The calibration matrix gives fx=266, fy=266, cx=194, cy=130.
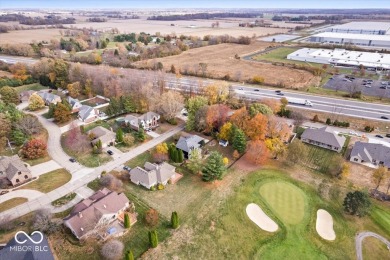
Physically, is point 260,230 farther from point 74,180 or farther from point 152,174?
point 74,180

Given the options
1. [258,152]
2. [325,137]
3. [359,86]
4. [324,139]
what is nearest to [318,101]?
[359,86]

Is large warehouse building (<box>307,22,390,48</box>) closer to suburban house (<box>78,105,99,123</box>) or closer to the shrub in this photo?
suburban house (<box>78,105,99,123</box>)

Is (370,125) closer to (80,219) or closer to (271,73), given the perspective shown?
(271,73)

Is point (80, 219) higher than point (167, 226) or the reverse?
higher

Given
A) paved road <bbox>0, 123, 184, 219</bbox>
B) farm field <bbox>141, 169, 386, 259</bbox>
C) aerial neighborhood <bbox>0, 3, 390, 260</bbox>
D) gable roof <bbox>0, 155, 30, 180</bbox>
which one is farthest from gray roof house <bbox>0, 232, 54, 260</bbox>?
gable roof <bbox>0, 155, 30, 180</bbox>

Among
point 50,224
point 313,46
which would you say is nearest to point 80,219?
point 50,224

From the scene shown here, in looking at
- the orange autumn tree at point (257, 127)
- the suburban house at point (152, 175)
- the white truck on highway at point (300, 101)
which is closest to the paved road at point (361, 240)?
the orange autumn tree at point (257, 127)

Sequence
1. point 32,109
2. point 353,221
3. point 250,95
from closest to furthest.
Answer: point 353,221 < point 32,109 < point 250,95
